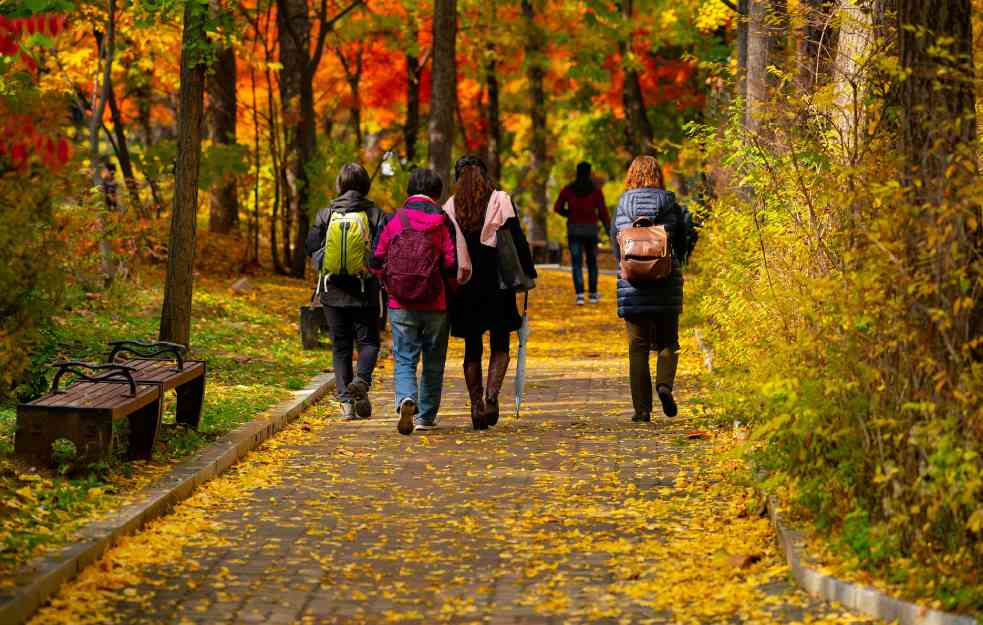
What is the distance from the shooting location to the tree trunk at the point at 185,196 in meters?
14.0

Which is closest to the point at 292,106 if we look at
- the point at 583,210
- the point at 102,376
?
the point at 583,210

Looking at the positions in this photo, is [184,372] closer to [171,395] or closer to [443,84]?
[171,395]

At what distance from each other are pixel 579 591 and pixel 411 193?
→ 232 inches

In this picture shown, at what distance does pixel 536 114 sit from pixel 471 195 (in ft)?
93.3

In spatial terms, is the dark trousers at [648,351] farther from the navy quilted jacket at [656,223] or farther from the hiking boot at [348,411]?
the hiking boot at [348,411]

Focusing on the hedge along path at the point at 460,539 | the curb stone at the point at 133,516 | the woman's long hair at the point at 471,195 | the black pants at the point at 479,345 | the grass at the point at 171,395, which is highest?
the woman's long hair at the point at 471,195

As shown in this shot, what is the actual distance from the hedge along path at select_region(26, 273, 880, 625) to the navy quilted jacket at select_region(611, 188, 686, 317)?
3.10 feet

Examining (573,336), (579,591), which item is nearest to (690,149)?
(573,336)

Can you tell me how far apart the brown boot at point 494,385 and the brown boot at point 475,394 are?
7 centimetres

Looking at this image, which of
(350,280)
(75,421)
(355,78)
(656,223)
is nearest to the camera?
(75,421)

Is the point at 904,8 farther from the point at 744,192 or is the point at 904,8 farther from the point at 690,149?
the point at 744,192

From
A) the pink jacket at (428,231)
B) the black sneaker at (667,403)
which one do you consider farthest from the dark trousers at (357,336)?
the black sneaker at (667,403)

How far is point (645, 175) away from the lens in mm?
13031

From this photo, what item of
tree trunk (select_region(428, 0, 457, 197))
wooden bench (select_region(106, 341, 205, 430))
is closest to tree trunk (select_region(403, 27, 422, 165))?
tree trunk (select_region(428, 0, 457, 197))
